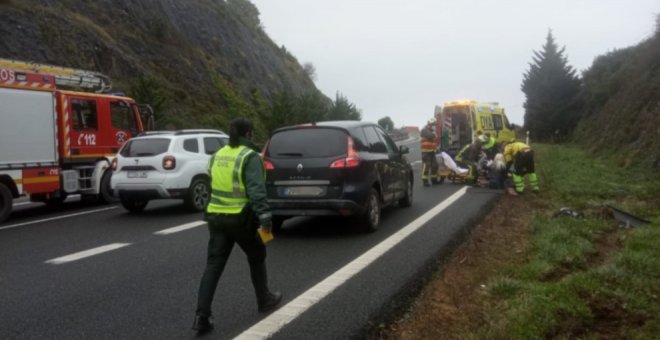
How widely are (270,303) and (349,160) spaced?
139 inches

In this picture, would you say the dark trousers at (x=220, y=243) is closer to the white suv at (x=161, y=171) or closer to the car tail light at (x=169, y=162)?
the white suv at (x=161, y=171)

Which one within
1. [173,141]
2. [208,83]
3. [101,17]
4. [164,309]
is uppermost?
[101,17]

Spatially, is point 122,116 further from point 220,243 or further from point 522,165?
point 220,243

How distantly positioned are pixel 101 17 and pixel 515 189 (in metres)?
28.8

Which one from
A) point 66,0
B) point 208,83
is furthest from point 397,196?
point 208,83

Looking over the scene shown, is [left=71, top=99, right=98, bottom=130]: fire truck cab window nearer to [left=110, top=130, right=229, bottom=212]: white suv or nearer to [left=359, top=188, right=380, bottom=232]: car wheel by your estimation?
[left=110, top=130, right=229, bottom=212]: white suv

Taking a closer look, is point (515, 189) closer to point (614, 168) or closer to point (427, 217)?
point (427, 217)

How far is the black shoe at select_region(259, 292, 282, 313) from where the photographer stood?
16.9ft

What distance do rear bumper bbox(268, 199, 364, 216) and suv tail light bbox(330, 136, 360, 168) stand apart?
0.51m

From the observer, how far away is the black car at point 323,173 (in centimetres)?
834

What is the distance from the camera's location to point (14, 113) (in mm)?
11477

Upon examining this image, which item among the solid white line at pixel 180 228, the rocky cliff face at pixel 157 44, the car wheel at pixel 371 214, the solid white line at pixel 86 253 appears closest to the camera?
the solid white line at pixel 86 253

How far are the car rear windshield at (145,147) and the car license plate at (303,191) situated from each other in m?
4.27

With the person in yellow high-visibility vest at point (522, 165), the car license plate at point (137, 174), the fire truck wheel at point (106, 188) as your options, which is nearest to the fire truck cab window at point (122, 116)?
the fire truck wheel at point (106, 188)
